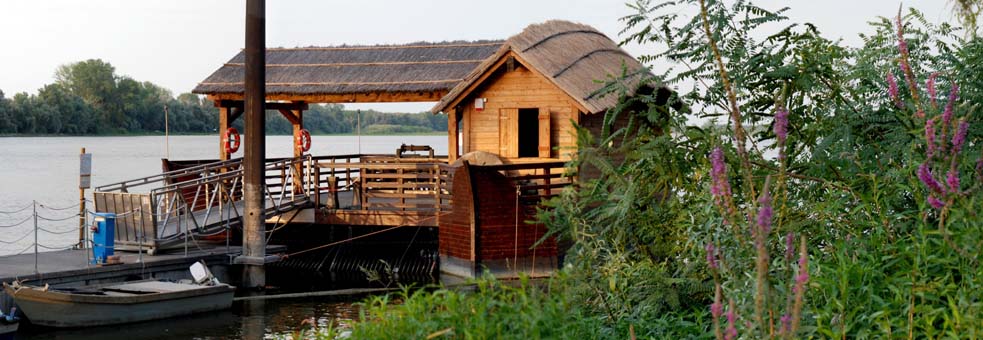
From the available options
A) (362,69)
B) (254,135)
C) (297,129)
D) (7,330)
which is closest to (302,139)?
(297,129)

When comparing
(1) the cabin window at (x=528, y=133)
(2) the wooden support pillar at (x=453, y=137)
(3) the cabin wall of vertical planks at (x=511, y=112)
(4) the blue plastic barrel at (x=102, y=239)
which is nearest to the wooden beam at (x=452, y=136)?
(2) the wooden support pillar at (x=453, y=137)

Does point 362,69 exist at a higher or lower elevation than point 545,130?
higher

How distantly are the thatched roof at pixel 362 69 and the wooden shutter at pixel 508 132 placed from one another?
196cm

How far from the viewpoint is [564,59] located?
2156cm

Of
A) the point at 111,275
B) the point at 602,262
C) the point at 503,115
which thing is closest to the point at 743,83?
the point at 602,262

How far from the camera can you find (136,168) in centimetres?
8794

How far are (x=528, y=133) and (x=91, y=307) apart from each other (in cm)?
1233

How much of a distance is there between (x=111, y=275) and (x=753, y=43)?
12.0 metres

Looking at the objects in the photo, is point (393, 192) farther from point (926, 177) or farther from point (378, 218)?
point (926, 177)

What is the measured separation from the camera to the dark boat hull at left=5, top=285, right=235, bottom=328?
49.6ft

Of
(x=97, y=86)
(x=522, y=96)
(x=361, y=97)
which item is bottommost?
(x=522, y=96)

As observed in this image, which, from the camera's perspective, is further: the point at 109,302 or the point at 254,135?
the point at 254,135

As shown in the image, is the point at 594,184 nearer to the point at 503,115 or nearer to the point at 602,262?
the point at 602,262

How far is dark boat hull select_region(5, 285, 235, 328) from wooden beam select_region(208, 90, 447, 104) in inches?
341
